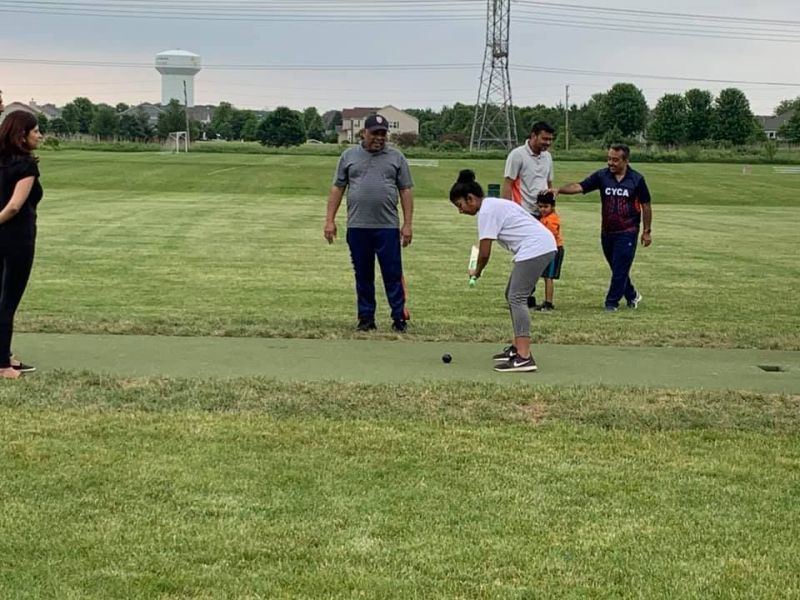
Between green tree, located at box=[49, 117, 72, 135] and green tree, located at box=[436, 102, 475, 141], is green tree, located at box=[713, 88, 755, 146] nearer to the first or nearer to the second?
green tree, located at box=[436, 102, 475, 141]

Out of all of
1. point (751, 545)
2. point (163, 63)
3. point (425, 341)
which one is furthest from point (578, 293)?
point (163, 63)

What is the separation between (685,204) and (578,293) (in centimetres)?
2979

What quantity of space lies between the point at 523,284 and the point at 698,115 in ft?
370

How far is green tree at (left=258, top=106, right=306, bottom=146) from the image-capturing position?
362 feet

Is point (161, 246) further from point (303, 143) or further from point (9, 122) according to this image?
point (303, 143)

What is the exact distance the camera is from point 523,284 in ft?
25.9

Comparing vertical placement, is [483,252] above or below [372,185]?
below

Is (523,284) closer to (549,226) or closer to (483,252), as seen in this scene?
(483,252)

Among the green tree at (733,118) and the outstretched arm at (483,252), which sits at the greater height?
the green tree at (733,118)

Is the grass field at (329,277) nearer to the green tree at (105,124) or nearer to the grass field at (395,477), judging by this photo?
the grass field at (395,477)

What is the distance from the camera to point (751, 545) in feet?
14.4

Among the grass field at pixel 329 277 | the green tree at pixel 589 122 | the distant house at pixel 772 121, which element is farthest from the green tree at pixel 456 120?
the grass field at pixel 329 277

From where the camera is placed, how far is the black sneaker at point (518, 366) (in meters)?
7.75

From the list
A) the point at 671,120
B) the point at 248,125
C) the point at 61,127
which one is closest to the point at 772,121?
the point at 671,120
